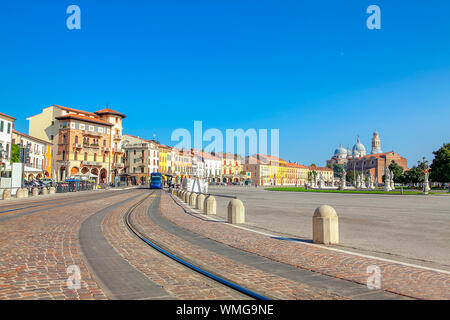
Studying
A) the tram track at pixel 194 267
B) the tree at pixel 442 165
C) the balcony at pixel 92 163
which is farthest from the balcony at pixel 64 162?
the tree at pixel 442 165

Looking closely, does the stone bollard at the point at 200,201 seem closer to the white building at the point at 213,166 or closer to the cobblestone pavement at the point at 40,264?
the cobblestone pavement at the point at 40,264

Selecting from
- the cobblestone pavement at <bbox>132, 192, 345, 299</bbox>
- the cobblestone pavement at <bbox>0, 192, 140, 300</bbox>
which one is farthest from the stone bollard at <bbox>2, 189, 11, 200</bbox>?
the cobblestone pavement at <bbox>132, 192, 345, 299</bbox>

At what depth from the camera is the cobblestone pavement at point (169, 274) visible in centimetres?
455

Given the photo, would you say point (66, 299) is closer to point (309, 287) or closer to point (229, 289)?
point (229, 289)

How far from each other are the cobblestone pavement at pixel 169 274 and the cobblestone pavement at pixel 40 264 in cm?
90

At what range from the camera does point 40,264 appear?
601 centimetres

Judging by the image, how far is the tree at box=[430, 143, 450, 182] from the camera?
60.3 m

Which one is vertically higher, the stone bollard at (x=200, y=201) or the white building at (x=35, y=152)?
→ the white building at (x=35, y=152)

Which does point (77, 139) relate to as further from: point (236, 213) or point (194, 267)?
point (194, 267)

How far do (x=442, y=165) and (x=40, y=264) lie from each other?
69.7 m

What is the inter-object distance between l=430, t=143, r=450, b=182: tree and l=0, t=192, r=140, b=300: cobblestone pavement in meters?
66.7

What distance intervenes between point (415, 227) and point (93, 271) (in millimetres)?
10981

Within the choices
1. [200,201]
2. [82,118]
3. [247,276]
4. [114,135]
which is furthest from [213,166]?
[247,276]
